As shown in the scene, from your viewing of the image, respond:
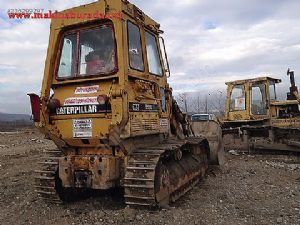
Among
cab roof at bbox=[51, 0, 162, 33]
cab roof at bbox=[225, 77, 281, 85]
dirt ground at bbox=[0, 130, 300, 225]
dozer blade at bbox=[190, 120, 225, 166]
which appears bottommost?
dirt ground at bbox=[0, 130, 300, 225]

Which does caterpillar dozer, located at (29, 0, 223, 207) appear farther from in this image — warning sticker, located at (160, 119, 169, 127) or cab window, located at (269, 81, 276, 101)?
cab window, located at (269, 81, 276, 101)

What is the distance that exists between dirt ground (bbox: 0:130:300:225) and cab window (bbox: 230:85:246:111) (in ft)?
16.5

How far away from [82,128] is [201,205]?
7.81 feet

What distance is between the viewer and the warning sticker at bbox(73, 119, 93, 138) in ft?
19.7

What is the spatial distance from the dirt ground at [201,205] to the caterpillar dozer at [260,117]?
352 centimetres

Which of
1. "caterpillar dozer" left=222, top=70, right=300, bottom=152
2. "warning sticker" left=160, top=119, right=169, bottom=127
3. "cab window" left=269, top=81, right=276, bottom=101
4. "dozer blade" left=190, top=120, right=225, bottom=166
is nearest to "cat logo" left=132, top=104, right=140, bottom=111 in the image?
"warning sticker" left=160, top=119, right=169, bottom=127

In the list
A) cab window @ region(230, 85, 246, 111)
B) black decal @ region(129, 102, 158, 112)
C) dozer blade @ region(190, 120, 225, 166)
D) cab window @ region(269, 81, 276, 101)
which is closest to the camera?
black decal @ region(129, 102, 158, 112)

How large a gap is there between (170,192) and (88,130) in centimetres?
170

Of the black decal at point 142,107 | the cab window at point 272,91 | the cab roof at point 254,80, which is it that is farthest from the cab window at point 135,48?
Answer: the cab window at point 272,91

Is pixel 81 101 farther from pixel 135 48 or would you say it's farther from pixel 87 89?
pixel 135 48

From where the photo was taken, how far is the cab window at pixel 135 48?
243 inches

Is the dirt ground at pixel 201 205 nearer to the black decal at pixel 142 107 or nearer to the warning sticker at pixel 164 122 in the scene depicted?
the warning sticker at pixel 164 122

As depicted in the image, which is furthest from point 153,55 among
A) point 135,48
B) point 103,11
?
point 103,11

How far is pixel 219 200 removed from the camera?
22.2ft
